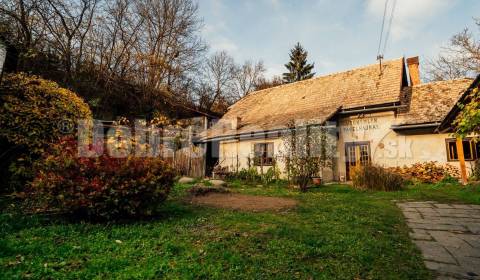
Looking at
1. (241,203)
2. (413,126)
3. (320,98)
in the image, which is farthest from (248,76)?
(241,203)

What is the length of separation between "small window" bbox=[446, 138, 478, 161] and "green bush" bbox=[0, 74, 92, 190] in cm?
1554

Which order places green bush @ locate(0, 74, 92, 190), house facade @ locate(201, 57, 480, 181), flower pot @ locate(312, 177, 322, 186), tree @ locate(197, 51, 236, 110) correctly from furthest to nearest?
tree @ locate(197, 51, 236, 110)
house facade @ locate(201, 57, 480, 181)
flower pot @ locate(312, 177, 322, 186)
green bush @ locate(0, 74, 92, 190)

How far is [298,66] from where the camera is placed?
121 feet

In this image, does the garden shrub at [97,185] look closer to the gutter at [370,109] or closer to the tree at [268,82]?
the gutter at [370,109]

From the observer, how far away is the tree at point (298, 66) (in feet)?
121

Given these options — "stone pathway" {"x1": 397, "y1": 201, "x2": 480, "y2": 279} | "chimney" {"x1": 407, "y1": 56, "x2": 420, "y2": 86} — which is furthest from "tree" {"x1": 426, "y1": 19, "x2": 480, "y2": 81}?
"stone pathway" {"x1": 397, "y1": 201, "x2": 480, "y2": 279}

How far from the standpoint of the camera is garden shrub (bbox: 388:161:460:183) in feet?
40.9

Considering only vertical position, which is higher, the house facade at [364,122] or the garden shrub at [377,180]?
the house facade at [364,122]

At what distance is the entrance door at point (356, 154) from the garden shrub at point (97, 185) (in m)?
12.0

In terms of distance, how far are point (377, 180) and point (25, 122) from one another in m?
11.3

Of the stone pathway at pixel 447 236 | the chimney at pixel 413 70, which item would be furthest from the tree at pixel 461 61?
the stone pathway at pixel 447 236

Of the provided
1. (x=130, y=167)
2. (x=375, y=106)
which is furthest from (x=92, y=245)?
(x=375, y=106)

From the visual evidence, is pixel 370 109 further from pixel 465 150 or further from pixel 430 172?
pixel 465 150

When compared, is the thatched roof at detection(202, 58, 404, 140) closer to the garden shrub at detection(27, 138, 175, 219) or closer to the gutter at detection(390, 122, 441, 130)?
the gutter at detection(390, 122, 441, 130)
